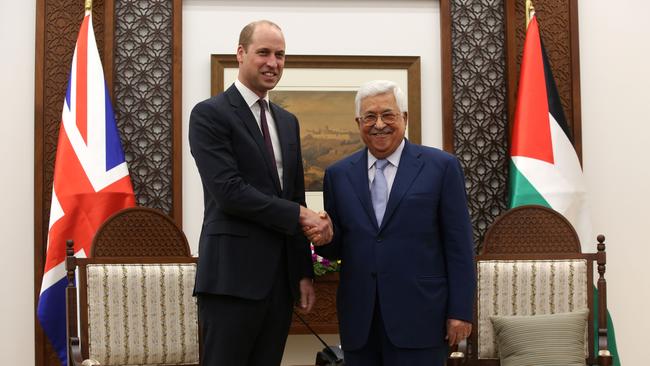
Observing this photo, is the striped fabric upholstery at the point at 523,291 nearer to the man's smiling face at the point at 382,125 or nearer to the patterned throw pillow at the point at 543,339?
the patterned throw pillow at the point at 543,339

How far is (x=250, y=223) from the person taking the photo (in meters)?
2.46

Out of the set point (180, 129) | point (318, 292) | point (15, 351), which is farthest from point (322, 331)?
point (15, 351)

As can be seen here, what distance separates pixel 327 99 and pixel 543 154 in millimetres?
1238

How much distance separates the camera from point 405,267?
2.40 metres

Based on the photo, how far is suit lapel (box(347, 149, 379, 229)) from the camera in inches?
96.5

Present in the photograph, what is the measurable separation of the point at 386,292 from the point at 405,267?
0.10 meters

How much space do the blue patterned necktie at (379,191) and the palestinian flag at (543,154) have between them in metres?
1.75

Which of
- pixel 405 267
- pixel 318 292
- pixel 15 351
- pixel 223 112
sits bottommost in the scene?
pixel 15 351

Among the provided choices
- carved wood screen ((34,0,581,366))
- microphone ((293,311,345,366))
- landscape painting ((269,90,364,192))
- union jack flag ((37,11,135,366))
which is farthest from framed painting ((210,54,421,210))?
microphone ((293,311,345,366))

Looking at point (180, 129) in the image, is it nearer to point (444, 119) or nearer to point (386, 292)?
point (444, 119)

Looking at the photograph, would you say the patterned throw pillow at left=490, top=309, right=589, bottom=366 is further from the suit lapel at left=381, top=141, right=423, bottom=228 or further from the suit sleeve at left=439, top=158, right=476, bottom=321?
the suit lapel at left=381, top=141, right=423, bottom=228

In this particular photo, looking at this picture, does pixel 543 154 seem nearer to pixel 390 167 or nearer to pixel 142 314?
pixel 390 167

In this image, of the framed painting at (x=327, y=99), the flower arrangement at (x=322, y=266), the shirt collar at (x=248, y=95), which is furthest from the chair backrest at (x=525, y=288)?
the shirt collar at (x=248, y=95)

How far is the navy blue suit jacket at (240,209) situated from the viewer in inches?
95.0
